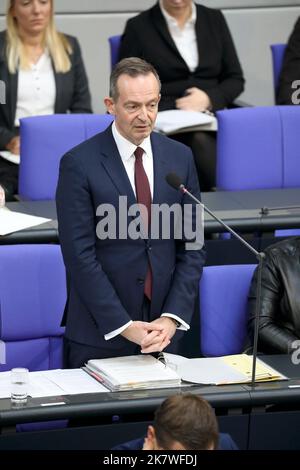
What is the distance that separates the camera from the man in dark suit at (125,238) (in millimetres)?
3355

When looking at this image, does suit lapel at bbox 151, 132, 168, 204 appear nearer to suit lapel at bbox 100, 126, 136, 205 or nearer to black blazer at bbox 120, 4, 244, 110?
suit lapel at bbox 100, 126, 136, 205

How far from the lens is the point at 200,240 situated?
3.57m

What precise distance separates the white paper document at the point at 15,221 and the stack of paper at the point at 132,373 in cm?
82

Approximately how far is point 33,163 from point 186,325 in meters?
1.48

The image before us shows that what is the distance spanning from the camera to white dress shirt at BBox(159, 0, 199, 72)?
557 centimetres

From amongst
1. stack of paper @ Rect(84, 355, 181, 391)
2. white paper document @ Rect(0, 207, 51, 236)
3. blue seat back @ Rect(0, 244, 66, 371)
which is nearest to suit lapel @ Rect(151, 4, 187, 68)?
white paper document @ Rect(0, 207, 51, 236)

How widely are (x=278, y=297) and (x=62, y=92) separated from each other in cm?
185

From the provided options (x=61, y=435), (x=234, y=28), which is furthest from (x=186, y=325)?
(x=234, y=28)

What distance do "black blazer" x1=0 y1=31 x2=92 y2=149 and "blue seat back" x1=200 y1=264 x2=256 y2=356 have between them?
165 cm

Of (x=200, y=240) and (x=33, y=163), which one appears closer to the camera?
(x=200, y=240)

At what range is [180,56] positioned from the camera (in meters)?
5.55

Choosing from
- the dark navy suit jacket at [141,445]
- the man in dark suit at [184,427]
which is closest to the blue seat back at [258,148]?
the dark navy suit jacket at [141,445]

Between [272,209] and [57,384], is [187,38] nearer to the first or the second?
[272,209]

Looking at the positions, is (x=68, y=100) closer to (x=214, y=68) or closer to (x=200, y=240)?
(x=214, y=68)
